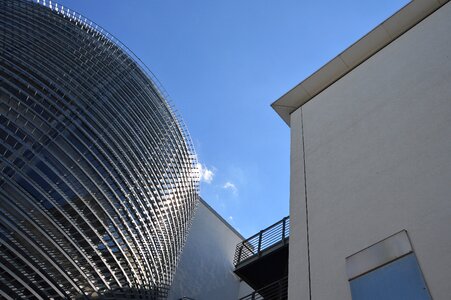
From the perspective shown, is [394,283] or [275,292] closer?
[394,283]

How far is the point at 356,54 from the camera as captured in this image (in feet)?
33.4

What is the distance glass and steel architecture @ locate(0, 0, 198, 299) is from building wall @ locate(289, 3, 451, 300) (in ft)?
14.9

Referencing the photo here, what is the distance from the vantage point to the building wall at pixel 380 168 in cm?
495

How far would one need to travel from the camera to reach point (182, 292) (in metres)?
14.7

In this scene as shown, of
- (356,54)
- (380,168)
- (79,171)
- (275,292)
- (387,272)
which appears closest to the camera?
(387,272)

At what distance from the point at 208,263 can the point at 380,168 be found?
39.2 feet

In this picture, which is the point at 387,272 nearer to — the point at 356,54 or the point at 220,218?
the point at 356,54

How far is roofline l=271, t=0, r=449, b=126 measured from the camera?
967 centimetres

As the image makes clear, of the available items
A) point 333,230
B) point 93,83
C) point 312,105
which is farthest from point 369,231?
point 93,83

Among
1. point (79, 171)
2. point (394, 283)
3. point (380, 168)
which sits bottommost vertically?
point (394, 283)

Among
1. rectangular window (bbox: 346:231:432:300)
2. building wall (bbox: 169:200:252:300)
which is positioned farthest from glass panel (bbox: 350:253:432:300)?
building wall (bbox: 169:200:252:300)

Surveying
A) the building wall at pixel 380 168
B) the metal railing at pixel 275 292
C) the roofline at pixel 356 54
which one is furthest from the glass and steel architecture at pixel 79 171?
the building wall at pixel 380 168

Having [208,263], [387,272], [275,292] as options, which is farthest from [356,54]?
[208,263]

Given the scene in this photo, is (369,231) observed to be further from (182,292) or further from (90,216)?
(182,292)
